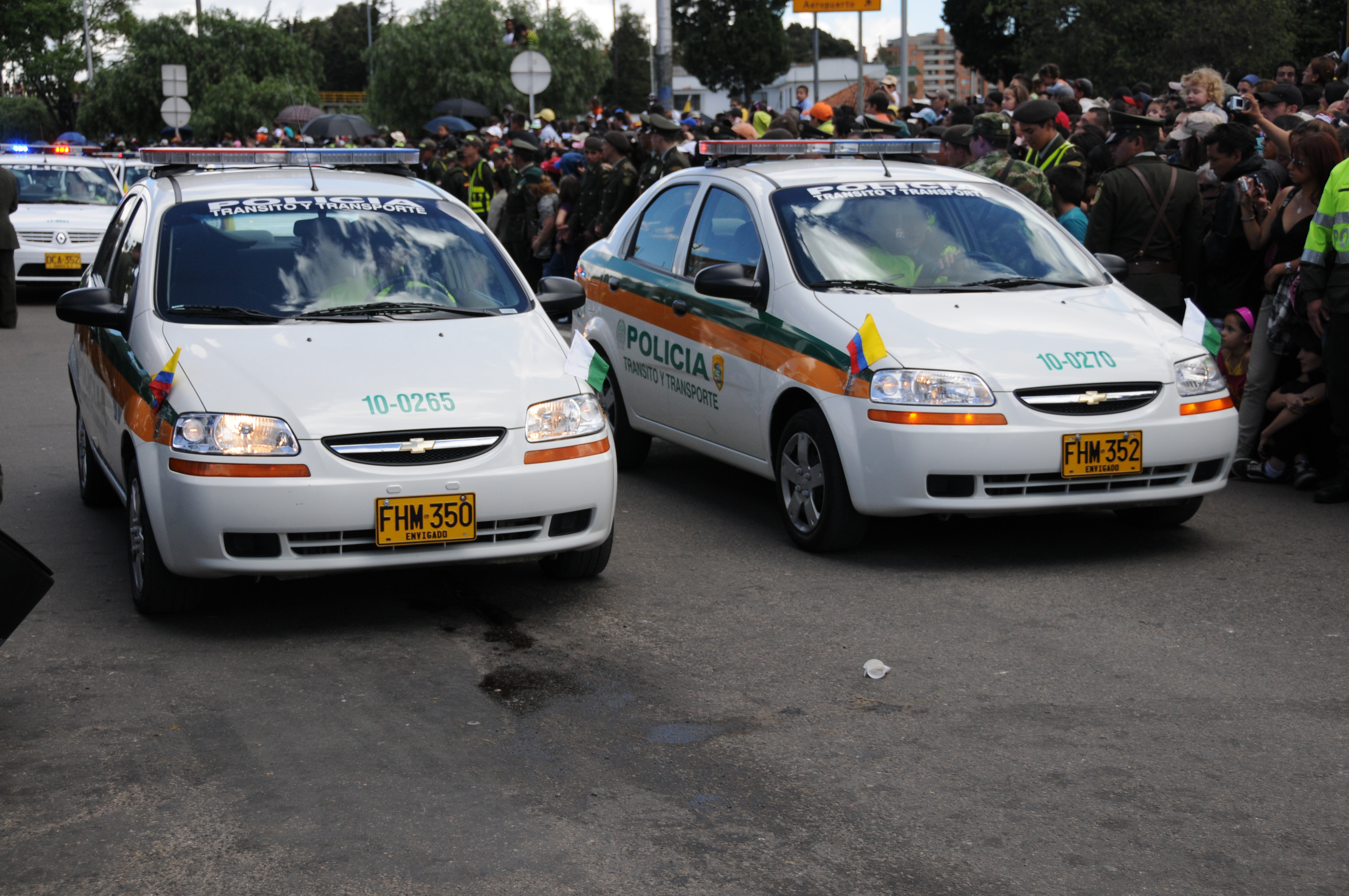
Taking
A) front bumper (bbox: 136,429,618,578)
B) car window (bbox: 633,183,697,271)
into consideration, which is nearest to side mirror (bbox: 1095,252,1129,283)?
car window (bbox: 633,183,697,271)

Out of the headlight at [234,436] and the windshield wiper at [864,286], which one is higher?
the windshield wiper at [864,286]

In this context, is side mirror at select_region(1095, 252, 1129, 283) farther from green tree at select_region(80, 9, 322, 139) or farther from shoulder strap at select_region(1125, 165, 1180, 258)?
green tree at select_region(80, 9, 322, 139)

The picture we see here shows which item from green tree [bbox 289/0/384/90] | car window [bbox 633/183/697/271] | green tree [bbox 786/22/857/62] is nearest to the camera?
car window [bbox 633/183/697/271]

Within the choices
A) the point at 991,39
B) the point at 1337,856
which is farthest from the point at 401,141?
the point at 991,39

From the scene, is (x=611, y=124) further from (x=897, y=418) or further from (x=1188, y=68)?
(x=897, y=418)

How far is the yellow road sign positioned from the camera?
845 inches

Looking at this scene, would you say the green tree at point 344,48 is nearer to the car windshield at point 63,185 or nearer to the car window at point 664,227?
the car windshield at point 63,185

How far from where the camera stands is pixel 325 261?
21.3 ft

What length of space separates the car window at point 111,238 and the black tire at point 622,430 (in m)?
2.74

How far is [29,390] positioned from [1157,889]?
10924 millimetres

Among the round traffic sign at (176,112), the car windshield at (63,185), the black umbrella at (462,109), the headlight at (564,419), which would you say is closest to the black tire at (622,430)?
the headlight at (564,419)

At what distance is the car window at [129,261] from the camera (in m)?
6.55

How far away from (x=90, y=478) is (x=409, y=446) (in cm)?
307

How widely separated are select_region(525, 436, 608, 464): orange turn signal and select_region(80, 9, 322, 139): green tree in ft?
162
